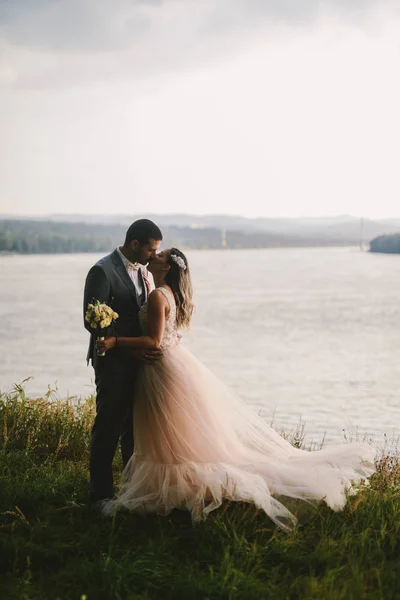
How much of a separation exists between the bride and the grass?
0.37 ft

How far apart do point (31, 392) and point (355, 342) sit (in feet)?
46.4

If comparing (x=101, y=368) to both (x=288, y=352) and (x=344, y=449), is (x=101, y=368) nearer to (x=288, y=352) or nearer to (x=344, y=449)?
(x=344, y=449)


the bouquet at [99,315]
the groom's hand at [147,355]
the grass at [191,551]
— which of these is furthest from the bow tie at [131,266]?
the grass at [191,551]

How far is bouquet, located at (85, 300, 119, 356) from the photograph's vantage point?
158 inches

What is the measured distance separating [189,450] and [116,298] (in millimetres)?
949

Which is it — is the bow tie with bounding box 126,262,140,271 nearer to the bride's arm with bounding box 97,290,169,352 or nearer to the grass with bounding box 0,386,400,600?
the bride's arm with bounding box 97,290,169,352

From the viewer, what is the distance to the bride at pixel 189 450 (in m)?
4.05

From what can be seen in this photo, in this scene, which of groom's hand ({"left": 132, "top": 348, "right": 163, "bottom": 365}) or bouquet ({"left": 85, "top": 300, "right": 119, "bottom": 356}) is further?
groom's hand ({"left": 132, "top": 348, "right": 163, "bottom": 365})

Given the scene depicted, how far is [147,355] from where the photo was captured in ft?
14.1

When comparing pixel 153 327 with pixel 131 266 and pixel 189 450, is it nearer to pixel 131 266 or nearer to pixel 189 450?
pixel 131 266

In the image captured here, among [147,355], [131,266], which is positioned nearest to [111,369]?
[147,355]

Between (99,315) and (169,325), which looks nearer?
(99,315)

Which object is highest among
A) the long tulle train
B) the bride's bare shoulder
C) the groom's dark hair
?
the groom's dark hair

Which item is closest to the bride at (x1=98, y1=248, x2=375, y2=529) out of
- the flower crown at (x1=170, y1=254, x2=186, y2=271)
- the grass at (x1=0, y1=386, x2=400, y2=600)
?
the flower crown at (x1=170, y1=254, x2=186, y2=271)
